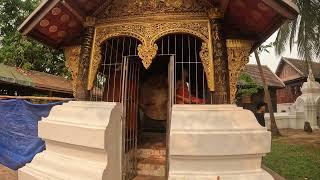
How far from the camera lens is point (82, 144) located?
4785 millimetres

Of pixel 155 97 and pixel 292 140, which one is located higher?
pixel 155 97

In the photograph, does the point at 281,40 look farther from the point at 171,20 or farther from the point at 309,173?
the point at 171,20

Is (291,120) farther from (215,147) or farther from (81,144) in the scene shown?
(81,144)

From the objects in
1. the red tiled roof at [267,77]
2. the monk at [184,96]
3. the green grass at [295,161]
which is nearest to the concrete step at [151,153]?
the monk at [184,96]

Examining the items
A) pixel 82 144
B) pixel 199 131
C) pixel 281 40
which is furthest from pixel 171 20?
pixel 281 40

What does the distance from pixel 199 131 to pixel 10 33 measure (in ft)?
66.9

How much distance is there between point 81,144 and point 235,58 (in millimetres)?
2934

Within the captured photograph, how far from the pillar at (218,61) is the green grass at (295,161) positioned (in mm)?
5063

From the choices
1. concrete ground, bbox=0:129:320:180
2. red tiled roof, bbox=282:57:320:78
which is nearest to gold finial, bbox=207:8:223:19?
concrete ground, bbox=0:129:320:180

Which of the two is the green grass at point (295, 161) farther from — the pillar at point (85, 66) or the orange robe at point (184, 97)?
the pillar at point (85, 66)

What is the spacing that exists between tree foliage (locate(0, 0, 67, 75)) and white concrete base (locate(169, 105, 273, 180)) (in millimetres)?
16690

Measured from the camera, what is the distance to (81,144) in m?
4.80

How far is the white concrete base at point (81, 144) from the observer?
468 centimetres

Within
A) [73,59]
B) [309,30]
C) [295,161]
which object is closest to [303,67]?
[309,30]
